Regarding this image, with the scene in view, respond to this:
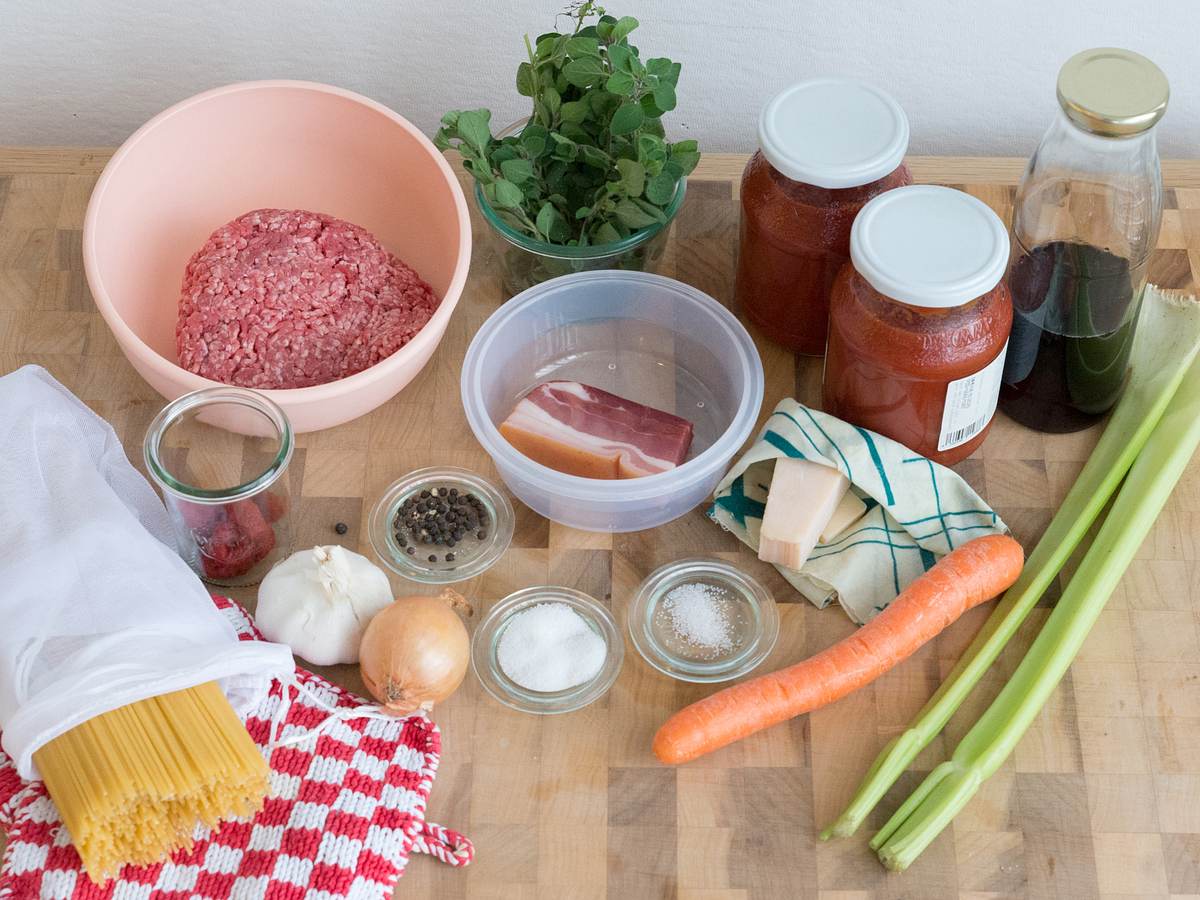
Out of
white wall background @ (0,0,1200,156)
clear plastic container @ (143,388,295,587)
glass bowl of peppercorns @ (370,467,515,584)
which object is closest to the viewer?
clear plastic container @ (143,388,295,587)

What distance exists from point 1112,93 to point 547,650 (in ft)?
2.18

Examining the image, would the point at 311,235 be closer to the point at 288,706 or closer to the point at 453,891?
the point at 288,706

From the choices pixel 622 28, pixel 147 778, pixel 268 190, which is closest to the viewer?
pixel 147 778

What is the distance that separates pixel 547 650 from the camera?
45.9 inches

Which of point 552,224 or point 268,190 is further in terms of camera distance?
point 268,190

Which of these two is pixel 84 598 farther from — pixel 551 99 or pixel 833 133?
pixel 833 133

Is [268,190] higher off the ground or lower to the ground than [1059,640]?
higher

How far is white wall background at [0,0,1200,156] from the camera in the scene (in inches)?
57.4

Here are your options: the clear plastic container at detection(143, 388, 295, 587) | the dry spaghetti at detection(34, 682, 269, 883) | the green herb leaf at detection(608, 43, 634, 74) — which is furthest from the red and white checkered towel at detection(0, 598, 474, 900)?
the green herb leaf at detection(608, 43, 634, 74)

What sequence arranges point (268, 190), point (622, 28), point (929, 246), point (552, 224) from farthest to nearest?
1. point (268, 190)
2. point (552, 224)
3. point (622, 28)
4. point (929, 246)

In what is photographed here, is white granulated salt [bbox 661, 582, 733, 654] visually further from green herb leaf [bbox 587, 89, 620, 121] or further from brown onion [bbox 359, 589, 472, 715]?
green herb leaf [bbox 587, 89, 620, 121]

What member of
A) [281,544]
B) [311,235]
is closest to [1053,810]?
[281,544]

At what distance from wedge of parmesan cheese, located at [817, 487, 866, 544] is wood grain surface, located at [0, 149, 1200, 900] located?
65 millimetres

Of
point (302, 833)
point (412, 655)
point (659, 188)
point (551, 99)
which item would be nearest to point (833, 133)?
point (659, 188)
